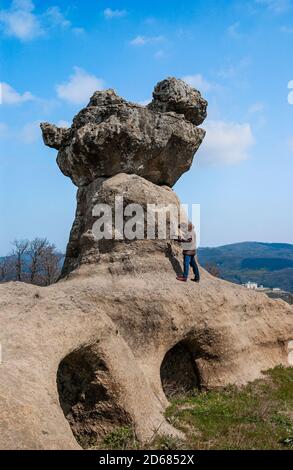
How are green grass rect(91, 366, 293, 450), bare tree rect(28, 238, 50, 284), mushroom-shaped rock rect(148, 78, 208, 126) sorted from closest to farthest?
green grass rect(91, 366, 293, 450), mushroom-shaped rock rect(148, 78, 208, 126), bare tree rect(28, 238, 50, 284)

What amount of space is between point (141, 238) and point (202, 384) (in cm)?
383

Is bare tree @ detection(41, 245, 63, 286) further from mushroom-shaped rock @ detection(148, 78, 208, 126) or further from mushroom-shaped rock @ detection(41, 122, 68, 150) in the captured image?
mushroom-shaped rock @ detection(148, 78, 208, 126)

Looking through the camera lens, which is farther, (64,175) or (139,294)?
(64,175)

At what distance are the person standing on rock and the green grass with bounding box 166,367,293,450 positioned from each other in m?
2.89

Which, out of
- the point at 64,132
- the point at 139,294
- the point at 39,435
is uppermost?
the point at 64,132

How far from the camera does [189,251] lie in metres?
12.0

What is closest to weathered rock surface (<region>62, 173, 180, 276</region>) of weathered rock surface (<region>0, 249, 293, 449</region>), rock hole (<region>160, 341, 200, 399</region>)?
weathered rock surface (<region>0, 249, 293, 449</region>)

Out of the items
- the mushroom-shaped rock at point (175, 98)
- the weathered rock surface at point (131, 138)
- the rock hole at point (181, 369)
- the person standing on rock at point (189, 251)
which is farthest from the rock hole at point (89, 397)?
the mushroom-shaped rock at point (175, 98)

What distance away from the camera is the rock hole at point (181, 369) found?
450 inches

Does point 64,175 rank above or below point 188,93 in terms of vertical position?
below

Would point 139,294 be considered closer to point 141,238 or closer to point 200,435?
point 141,238

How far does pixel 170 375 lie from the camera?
37.8 feet

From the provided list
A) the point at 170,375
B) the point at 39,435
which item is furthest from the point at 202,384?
the point at 39,435

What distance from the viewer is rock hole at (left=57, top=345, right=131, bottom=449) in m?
8.18
